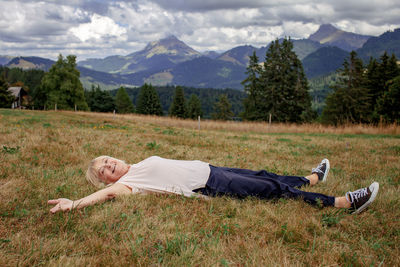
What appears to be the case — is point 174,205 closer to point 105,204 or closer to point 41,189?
point 105,204

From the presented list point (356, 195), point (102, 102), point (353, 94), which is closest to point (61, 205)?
point (356, 195)

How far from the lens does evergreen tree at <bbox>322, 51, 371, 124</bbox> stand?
4190cm

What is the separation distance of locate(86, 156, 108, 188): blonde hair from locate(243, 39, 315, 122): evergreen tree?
43.3 m

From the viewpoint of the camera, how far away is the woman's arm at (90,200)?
3467mm

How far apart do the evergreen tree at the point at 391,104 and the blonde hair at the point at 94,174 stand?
37.6 meters

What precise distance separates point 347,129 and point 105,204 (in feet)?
69.5

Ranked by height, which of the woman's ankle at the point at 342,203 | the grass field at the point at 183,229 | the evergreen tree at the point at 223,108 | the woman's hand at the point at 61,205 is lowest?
the grass field at the point at 183,229

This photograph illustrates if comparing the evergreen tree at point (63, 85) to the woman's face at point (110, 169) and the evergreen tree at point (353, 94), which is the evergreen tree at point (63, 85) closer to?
the evergreen tree at point (353, 94)

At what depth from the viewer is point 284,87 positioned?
44.7 m

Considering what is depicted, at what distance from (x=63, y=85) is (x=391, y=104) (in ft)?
206

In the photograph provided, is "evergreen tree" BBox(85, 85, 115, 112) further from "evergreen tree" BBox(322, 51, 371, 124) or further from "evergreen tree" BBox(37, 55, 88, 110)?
"evergreen tree" BBox(322, 51, 371, 124)

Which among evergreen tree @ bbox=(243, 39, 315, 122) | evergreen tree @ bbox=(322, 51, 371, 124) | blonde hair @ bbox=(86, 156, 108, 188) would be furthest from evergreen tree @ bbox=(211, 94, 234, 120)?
blonde hair @ bbox=(86, 156, 108, 188)

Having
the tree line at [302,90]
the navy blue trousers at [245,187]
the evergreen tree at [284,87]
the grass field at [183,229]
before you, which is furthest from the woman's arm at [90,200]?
the evergreen tree at [284,87]

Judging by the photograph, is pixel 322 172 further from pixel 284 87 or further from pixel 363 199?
pixel 284 87
